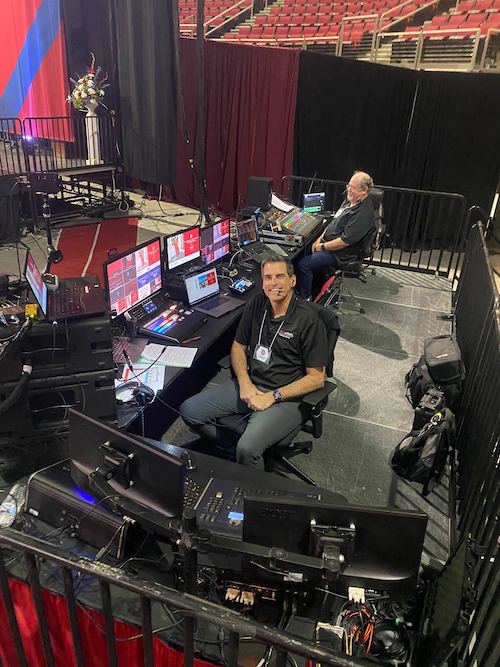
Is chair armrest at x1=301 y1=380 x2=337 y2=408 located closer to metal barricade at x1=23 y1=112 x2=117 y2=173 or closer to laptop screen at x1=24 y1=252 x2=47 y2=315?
laptop screen at x1=24 y1=252 x2=47 y2=315

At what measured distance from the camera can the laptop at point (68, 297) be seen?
2318mm

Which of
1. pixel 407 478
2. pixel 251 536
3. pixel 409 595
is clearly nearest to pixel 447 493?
pixel 407 478

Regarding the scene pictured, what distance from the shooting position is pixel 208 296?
380cm

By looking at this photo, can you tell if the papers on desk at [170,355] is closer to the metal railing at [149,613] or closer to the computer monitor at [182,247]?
the computer monitor at [182,247]

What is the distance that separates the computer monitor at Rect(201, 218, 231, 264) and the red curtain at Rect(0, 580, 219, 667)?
271cm

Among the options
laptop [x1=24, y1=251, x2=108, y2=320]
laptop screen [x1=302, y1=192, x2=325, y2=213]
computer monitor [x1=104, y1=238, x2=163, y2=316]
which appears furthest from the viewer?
laptop screen [x1=302, y1=192, x2=325, y2=213]

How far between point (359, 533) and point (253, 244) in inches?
146

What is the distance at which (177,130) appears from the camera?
8977 mm

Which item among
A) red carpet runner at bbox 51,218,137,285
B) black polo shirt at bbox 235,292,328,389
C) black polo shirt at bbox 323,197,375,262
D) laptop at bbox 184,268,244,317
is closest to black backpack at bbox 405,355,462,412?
black polo shirt at bbox 235,292,328,389

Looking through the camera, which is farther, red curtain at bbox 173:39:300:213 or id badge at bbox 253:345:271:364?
red curtain at bbox 173:39:300:213

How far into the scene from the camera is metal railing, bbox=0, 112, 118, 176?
8398 millimetres

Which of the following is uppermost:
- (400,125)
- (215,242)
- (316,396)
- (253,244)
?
(400,125)

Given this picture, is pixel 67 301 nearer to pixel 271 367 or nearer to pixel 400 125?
pixel 271 367

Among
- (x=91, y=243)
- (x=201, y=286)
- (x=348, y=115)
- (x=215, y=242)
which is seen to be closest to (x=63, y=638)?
(x=201, y=286)
